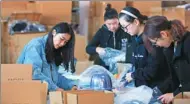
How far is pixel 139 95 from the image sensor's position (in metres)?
2.82

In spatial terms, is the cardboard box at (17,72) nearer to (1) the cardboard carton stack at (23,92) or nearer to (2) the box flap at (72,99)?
(1) the cardboard carton stack at (23,92)

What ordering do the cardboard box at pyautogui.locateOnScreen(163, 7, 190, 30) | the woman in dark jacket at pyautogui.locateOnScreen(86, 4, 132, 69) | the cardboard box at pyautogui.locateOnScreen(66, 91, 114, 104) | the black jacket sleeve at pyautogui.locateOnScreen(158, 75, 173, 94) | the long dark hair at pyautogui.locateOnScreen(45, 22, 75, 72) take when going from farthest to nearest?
the cardboard box at pyautogui.locateOnScreen(163, 7, 190, 30), the woman in dark jacket at pyautogui.locateOnScreen(86, 4, 132, 69), the long dark hair at pyautogui.locateOnScreen(45, 22, 75, 72), the black jacket sleeve at pyautogui.locateOnScreen(158, 75, 173, 94), the cardboard box at pyautogui.locateOnScreen(66, 91, 114, 104)

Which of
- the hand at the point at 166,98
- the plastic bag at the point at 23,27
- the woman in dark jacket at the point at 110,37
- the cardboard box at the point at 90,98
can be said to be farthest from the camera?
the plastic bag at the point at 23,27

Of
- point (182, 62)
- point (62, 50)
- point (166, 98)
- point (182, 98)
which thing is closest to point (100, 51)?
point (62, 50)

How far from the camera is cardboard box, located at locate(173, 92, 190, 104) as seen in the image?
2.46 meters

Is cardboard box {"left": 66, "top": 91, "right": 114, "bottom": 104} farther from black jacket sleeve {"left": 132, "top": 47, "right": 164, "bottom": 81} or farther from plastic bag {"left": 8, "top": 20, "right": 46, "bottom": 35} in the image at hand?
plastic bag {"left": 8, "top": 20, "right": 46, "bottom": 35}

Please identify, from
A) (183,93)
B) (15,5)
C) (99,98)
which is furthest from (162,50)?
(15,5)

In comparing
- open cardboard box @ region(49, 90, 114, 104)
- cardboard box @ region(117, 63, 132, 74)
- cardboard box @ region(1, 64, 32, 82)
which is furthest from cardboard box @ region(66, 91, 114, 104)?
cardboard box @ region(117, 63, 132, 74)

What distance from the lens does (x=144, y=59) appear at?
3176mm

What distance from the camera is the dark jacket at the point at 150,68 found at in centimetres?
296

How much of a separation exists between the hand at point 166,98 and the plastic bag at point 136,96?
0.07 m

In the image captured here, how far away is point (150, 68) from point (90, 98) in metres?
0.72

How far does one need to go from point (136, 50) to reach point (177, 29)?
2.11 feet

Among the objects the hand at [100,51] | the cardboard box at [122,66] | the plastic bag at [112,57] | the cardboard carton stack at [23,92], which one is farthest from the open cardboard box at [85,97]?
the hand at [100,51]
